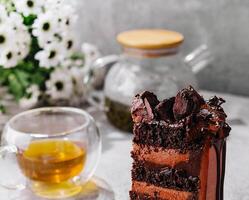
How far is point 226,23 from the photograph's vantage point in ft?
5.57

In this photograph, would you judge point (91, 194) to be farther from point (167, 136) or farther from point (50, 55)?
point (50, 55)

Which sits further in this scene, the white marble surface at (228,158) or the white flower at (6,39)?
the white flower at (6,39)

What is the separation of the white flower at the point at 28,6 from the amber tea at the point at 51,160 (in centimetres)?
33

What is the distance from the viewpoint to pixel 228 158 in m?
1.38

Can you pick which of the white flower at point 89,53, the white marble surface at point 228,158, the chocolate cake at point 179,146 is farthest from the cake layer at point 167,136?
the white flower at point 89,53

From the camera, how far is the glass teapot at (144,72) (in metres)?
1.46

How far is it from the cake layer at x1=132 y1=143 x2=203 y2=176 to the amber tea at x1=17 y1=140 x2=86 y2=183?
0.65ft

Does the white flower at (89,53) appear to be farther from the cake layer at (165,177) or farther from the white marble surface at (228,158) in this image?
the cake layer at (165,177)

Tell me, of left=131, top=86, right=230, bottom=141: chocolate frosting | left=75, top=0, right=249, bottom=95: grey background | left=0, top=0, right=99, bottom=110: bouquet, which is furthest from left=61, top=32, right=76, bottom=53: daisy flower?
left=131, top=86, right=230, bottom=141: chocolate frosting

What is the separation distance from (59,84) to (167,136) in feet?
1.96

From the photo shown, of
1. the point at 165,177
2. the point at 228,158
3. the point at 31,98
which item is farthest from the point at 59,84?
the point at 165,177

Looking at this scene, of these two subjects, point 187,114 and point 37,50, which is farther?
point 37,50

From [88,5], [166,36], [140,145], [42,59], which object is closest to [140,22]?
[88,5]

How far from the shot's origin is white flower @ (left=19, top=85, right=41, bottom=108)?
1.53 metres
